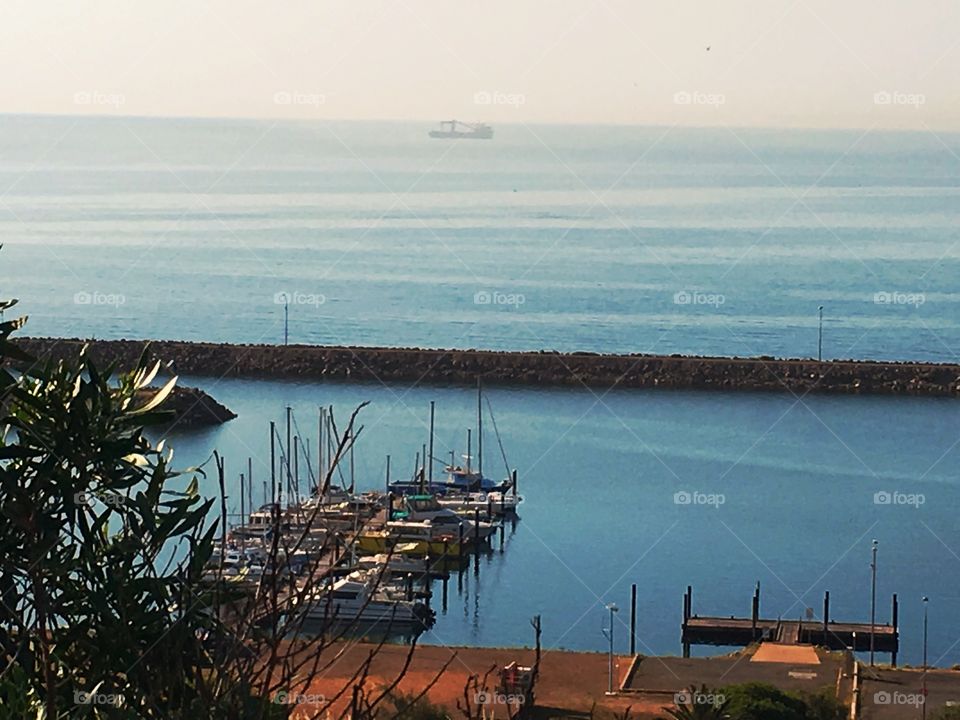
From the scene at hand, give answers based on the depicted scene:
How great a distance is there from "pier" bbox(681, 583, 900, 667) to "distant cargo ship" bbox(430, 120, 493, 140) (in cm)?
4342

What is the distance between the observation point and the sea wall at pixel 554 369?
22.1 metres

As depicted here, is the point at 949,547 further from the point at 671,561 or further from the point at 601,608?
the point at 601,608

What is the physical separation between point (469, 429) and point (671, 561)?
509cm

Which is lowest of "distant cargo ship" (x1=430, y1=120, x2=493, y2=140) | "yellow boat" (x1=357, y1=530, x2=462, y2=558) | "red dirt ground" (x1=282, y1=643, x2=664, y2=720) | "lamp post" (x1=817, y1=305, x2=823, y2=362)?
"red dirt ground" (x1=282, y1=643, x2=664, y2=720)

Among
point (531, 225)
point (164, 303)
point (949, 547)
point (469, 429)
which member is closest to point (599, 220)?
point (531, 225)

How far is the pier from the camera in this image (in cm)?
1124

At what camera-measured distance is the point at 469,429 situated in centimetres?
1850

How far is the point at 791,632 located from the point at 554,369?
11.3 metres

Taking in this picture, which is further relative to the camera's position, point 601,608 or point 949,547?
point 949,547

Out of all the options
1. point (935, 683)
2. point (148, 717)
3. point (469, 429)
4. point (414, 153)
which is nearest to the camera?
point (148, 717)

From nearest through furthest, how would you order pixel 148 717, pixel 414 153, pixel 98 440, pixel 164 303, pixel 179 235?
pixel 148 717
pixel 98 440
pixel 164 303
pixel 179 235
pixel 414 153

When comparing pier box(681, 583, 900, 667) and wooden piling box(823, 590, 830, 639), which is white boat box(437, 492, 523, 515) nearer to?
pier box(681, 583, 900, 667)

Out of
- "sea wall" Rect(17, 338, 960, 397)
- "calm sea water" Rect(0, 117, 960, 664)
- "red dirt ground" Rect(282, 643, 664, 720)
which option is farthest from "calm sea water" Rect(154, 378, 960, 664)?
"red dirt ground" Rect(282, 643, 664, 720)

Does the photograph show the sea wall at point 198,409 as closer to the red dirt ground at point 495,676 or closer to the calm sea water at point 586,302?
the calm sea water at point 586,302
